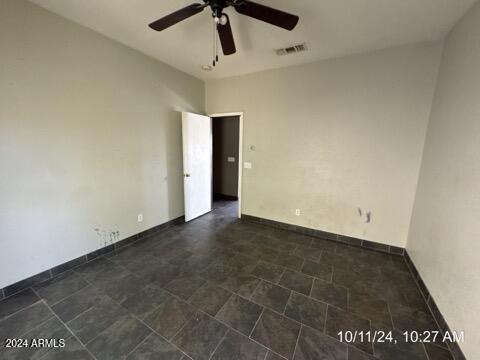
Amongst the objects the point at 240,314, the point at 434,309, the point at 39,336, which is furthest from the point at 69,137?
the point at 434,309

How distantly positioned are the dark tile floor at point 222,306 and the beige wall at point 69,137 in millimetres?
460

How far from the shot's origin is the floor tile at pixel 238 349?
1.35m

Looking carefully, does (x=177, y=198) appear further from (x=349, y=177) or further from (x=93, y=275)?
(x=349, y=177)

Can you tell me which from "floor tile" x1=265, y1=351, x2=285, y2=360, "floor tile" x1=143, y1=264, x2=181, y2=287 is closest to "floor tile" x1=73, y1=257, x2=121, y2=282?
"floor tile" x1=143, y1=264, x2=181, y2=287

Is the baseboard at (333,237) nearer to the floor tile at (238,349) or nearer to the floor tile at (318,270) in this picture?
the floor tile at (318,270)

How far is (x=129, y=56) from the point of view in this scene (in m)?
2.61

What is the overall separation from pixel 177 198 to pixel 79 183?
60.2 inches

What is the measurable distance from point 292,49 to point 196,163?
2329mm

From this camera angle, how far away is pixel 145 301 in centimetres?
182

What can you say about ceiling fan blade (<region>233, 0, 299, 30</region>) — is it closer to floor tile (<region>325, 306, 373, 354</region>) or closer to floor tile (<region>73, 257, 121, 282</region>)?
floor tile (<region>325, 306, 373, 354</region>)

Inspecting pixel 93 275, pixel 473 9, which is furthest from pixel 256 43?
pixel 93 275

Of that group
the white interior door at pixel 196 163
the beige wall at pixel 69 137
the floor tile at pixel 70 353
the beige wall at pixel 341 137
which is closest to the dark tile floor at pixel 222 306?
the floor tile at pixel 70 353

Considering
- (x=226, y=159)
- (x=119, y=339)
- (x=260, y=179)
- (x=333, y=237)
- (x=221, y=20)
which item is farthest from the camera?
(x=226, y=159)

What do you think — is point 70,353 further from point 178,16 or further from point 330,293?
point 178,16
